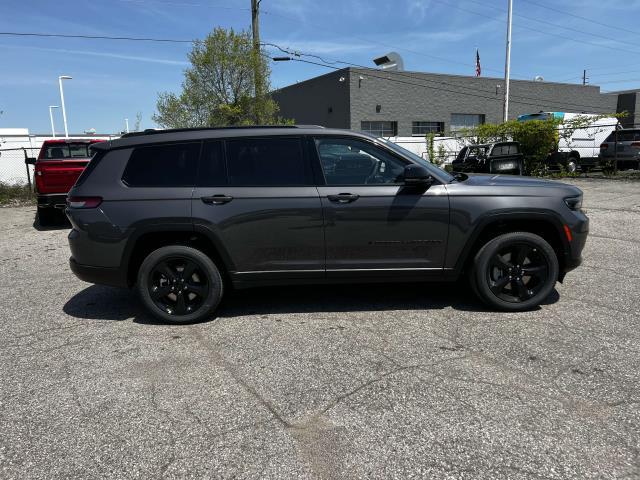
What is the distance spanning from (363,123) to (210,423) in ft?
104

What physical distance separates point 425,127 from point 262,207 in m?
33.5

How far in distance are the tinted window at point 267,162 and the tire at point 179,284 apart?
2.71 feet

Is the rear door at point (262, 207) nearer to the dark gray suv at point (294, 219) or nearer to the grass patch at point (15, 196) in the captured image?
the dark gray suv at point (294, 219)

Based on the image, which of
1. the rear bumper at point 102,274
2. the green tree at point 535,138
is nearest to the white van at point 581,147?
the green tree at point 535,138

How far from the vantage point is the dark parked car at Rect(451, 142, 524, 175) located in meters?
12.8

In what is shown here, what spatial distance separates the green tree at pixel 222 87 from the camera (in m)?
15.7

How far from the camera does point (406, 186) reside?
14.3 ft

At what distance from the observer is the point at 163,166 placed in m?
4.51

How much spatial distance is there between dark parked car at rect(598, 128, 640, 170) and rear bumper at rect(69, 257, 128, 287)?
683 inches

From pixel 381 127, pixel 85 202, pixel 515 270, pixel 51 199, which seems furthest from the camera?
pixel 381 127

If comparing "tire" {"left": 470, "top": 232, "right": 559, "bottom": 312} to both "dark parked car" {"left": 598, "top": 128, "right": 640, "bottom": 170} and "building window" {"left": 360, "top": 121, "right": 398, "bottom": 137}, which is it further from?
"building window" {"left": 360, "top": 121, "right": 398, "bottom": 137}

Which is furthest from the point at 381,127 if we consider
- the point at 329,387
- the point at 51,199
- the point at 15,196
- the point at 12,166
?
the point at 329,387

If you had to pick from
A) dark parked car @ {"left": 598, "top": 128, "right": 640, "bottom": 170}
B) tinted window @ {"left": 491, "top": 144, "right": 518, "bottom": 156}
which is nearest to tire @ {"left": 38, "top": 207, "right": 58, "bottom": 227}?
tinted window @ {"left": 491, "top": 144, "right": 518, "bottom": 156}

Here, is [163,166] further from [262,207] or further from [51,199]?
[51,199]
